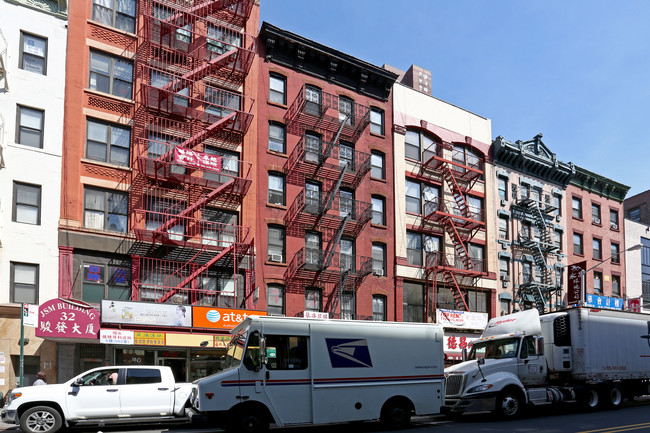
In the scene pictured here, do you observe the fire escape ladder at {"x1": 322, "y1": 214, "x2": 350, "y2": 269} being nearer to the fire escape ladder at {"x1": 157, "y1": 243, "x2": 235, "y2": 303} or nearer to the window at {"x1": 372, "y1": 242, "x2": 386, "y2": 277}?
the window at {"x1": 372, "y1": 242, "x2": 386, "y2": 277}

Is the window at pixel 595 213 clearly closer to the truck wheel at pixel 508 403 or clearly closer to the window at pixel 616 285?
the window at pixel 616 285

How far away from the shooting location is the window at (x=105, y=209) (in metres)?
24.2

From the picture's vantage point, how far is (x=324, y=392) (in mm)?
15102

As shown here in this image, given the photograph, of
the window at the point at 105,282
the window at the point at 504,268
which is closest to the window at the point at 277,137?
the window at the point at 105,282

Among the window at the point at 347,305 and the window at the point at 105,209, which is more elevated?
the window at the point at 105,209

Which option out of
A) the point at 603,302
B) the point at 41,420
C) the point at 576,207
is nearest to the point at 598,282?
the point at 603,302

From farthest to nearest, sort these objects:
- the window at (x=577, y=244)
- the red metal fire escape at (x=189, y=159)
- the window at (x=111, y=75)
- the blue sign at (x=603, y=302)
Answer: the window at (x=577, y=244)
the blue sign at (x=603, y=302)
the window at (x=111, y=75)
the red metal fire escape at (x=189, y=159)

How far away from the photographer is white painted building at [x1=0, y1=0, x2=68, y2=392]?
22234 millimetres

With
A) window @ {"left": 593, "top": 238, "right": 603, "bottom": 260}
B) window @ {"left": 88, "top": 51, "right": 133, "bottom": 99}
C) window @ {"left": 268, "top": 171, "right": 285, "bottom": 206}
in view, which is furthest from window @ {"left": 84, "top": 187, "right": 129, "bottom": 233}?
window @ {"left": 593, "top": 238, "right": 603, "bottom": 260}

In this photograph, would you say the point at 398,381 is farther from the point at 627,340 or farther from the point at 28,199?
the point at 28,199

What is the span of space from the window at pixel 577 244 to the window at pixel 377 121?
1806 centimetres

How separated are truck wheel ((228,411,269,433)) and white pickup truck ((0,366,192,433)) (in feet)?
9.39

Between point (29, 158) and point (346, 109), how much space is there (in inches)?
643

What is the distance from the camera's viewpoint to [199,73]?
27.2 metres
